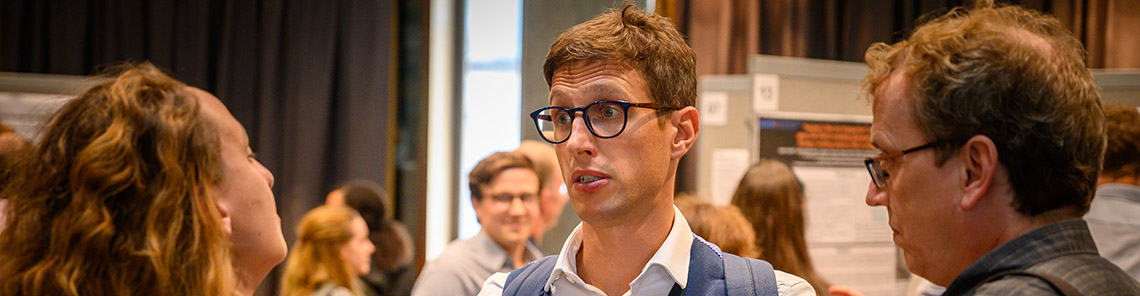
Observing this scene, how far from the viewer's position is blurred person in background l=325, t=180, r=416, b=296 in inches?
170

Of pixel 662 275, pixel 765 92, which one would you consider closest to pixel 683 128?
pixel 662 275

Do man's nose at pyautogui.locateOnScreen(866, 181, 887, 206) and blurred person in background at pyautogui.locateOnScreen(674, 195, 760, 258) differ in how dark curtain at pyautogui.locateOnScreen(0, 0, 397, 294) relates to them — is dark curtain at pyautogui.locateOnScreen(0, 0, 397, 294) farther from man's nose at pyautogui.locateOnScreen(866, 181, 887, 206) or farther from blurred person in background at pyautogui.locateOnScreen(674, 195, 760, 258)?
man's nose at pyautogui.locateOnScreen(866, 181, 887, 206)

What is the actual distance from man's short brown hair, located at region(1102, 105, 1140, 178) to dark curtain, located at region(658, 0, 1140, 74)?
176cm

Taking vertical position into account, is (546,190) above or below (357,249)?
above

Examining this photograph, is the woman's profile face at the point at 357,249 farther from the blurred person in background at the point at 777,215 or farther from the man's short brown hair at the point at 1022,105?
the man's short brown hair at the point at 1022,105

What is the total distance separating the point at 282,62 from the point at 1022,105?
13.0 feet

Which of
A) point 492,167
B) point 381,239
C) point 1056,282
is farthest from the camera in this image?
point 381,239

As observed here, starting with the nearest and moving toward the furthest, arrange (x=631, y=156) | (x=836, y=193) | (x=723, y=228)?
(x=631, y=156), (x=723, y=228), (x=836, y=193)

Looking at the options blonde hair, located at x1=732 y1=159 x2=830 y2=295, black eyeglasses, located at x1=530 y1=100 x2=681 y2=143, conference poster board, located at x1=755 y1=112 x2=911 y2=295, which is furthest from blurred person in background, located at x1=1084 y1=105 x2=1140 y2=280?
black eyeglasses, located at x1=530 y1=100 x2=681 y2=143

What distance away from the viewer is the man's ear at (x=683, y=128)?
4.70 ft

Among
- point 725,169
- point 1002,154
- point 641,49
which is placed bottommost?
point 725,169

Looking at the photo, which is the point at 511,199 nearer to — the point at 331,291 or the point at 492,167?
the point at 492,167

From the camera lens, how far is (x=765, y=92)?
332cm

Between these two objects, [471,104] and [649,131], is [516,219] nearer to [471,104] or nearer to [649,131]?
[649,131]
